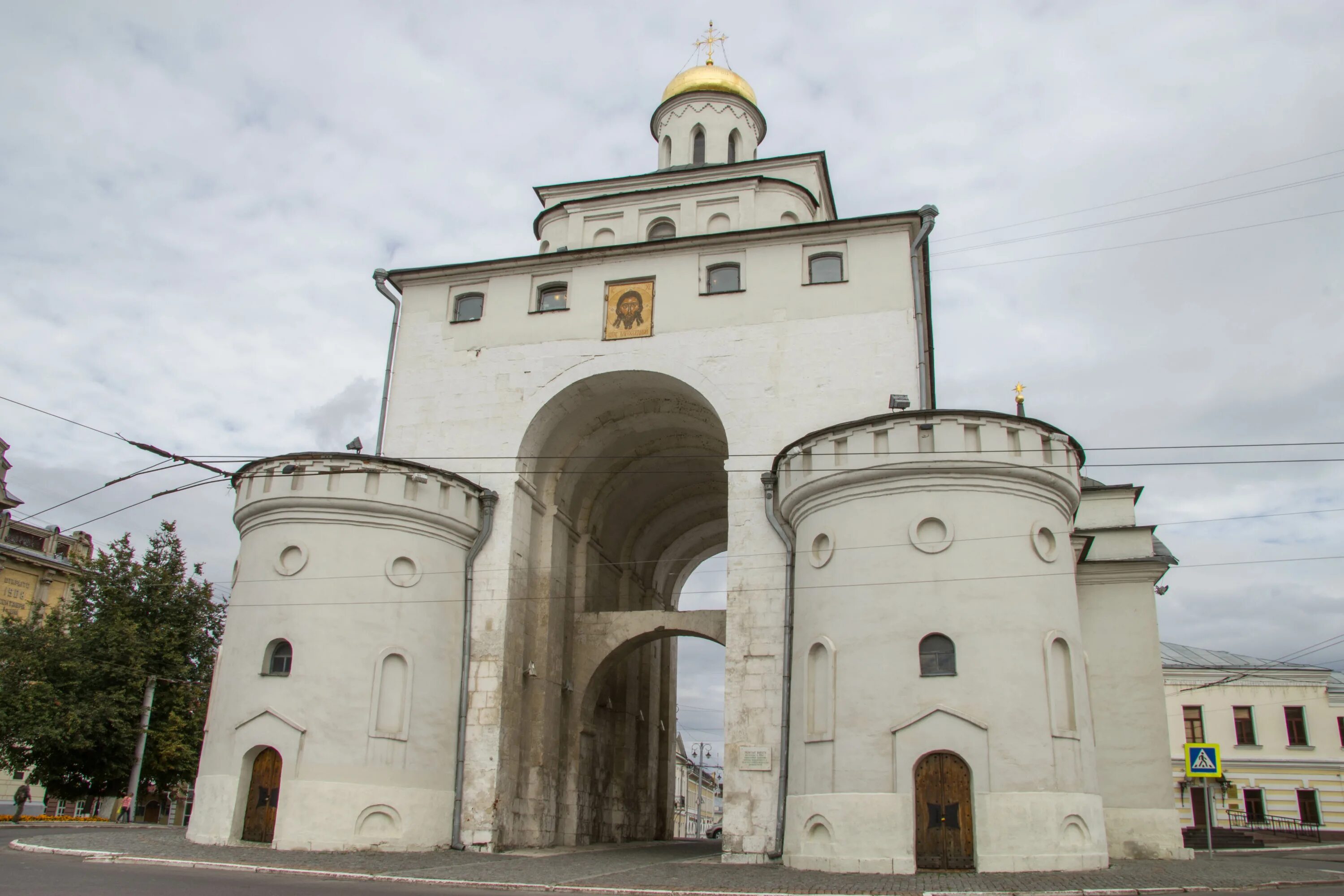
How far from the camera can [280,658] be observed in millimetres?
19625

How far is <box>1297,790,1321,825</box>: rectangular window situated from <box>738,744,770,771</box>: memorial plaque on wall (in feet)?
96.3

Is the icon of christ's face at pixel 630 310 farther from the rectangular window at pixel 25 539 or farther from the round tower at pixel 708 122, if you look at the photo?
the rectangular window at pixel 25 539

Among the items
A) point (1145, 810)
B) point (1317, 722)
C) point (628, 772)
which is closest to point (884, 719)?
point (1145, 810)

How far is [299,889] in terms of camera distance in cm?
1197

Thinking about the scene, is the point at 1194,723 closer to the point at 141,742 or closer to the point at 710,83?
the point at 710,83

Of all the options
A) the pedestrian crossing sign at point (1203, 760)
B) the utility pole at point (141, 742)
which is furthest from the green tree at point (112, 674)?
the pedestrian crossing sign at point (1203, 760)

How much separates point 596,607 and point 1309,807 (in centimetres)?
2895

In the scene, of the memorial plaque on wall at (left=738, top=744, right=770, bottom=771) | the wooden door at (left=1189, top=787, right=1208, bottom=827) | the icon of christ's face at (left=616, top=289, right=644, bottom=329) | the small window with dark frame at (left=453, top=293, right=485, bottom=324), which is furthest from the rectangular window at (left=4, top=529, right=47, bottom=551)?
the wooden door at (left=1189, top=787, right=1208, bottom=827)

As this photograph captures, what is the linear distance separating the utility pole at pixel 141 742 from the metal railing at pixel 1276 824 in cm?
3478

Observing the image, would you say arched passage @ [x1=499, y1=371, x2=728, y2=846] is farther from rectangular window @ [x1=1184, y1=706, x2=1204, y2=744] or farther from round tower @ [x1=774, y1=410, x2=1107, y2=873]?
rectangular window @ [x1=1184, y1=706, x2=1204, y2=744]

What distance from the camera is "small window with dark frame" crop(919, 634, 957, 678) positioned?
650 inches

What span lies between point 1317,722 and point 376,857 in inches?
1438

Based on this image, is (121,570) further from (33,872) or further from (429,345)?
(33,872)

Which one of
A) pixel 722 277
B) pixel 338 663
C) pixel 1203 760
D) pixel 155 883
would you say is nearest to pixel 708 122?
pixel 722 277
